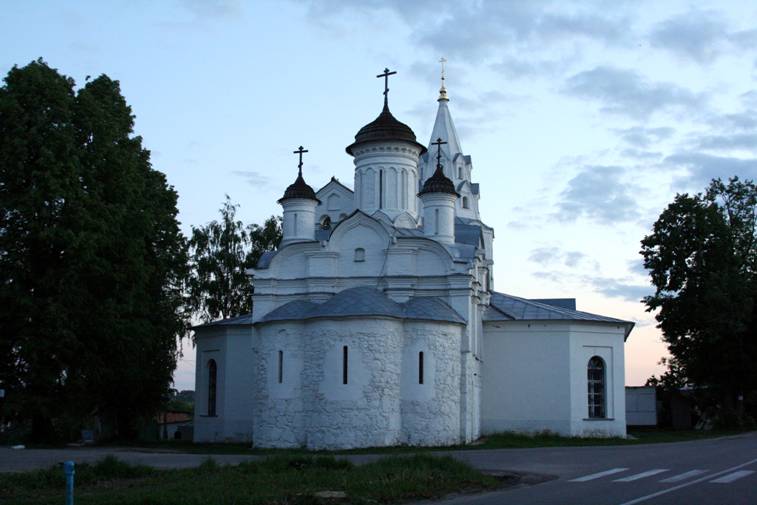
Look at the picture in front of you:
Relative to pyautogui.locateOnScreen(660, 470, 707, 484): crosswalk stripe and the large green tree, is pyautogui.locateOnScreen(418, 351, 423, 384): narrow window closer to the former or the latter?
the large green tree

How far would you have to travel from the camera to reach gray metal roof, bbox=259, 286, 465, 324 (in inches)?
1191

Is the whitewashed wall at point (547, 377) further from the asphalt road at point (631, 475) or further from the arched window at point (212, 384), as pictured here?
the arched window at point (212, 384)

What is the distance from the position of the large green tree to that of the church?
483cm

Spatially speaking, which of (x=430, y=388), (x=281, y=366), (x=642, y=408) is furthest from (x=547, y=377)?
(x=642, y=408)

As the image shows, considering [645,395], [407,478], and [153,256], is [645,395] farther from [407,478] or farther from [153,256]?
[407,478]

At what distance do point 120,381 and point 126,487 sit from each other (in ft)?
62.5

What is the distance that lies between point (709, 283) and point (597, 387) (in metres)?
8.89

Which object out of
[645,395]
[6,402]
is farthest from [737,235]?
[6,402]

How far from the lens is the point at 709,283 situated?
4131 centimetres

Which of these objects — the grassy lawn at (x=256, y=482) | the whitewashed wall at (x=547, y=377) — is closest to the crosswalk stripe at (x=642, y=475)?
the grassy lawn at (x=256, y=482)

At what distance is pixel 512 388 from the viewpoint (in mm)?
36438

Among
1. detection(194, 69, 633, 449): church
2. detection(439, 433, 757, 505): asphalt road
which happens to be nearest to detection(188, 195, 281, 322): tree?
detection(194, 69, 633, 449): church

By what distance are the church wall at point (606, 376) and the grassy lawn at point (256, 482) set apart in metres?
17.9

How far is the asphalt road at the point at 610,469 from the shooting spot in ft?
47.3
